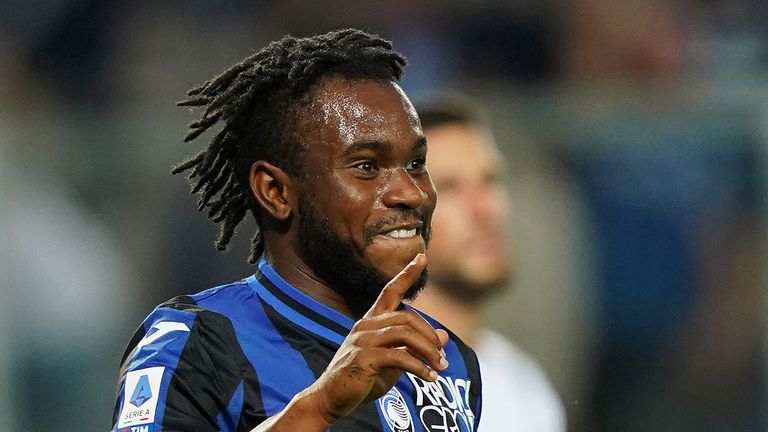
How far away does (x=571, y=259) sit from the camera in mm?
5188

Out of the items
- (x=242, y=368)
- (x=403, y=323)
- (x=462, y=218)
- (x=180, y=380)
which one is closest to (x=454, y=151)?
(x=462, y=218)

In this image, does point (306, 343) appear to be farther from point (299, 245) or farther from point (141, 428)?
point (141, 428)

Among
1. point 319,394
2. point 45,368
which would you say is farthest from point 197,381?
point 45,368

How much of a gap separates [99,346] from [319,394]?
324 centimetres

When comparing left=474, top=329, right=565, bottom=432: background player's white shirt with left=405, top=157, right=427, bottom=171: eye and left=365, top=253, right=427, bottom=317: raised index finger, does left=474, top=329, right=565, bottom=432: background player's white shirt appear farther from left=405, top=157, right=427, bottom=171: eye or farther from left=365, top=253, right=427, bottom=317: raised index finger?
left=365, top=253, right=427, bottom=317: raised index finger

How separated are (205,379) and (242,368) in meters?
0.10

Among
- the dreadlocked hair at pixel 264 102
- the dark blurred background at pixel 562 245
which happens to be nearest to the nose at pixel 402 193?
the dreadlocked hair at pixel 264 102

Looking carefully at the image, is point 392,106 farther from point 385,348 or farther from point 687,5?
point 687,5

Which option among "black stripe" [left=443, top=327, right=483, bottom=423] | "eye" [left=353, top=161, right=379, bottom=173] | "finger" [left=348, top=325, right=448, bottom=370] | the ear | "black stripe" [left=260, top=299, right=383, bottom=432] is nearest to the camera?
"finger" [left=348, top=325, right=448, bottom=370]

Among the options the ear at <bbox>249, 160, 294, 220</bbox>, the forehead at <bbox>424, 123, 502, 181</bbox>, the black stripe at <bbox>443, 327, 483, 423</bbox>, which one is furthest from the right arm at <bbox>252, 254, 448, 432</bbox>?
the forehead at <bbox>424, 123, 502, 181</bbox>

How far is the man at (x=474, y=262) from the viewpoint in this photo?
15.7ft

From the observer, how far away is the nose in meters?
2.60

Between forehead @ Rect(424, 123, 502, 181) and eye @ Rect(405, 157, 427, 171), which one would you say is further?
forehead @ Rect(424, 123, 502, 181)

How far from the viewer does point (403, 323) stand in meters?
2.13
